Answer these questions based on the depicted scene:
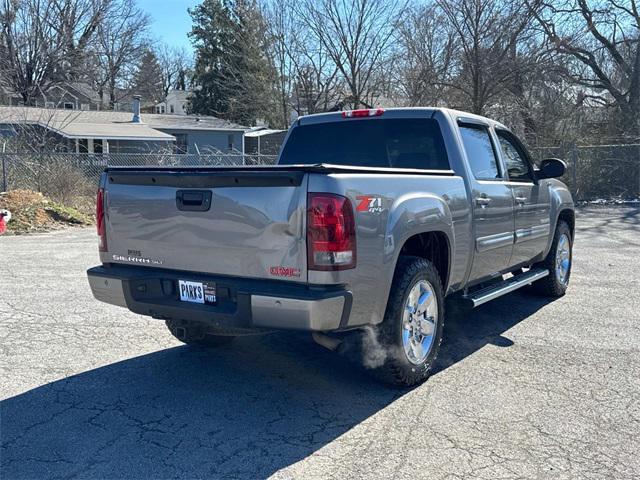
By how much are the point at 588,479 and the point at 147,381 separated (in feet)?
10.1

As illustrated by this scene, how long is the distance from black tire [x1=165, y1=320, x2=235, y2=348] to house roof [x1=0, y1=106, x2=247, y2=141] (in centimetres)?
2309

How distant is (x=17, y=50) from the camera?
41875 millimetres

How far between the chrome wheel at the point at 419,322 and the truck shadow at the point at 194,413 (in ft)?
1.10

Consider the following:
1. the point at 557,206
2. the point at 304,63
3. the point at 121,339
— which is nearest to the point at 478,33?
the point at 304,63

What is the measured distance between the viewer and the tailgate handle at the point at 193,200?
406 cm

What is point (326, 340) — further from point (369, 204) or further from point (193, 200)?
point (193, 200)

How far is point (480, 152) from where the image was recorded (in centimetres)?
582

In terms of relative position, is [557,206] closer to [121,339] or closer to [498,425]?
[498,425]

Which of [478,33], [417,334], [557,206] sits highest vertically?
[478,33]

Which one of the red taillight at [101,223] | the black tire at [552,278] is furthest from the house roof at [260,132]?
the red taillight at [101,223]

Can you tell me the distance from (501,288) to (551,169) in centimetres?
161

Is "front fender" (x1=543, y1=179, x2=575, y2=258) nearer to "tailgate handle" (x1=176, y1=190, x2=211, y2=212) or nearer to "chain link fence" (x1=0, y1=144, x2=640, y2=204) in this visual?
"tailgate handle" (x1=176, y1=190, x2=211, y2=212)

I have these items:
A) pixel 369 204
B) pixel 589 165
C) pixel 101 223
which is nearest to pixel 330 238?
pixel 369 204

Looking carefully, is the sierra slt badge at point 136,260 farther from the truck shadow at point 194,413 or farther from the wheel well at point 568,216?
the wheel well at point 568,216
